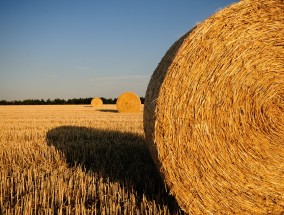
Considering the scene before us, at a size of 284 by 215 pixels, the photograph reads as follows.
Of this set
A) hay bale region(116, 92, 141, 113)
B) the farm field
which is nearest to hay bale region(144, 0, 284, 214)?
the farm field

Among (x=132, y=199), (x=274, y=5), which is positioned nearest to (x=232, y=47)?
(x=274, y=5)

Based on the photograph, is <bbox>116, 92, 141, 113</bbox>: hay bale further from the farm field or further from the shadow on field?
the farm field

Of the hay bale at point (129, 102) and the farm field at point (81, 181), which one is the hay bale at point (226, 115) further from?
the hay bale at point (129, 102)

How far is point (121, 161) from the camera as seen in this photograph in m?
4.84

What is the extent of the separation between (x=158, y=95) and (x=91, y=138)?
4162 millimetres

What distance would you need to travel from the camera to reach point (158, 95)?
3.10 meters

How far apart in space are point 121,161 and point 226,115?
2295mm

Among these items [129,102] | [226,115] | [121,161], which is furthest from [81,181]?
[129,102]

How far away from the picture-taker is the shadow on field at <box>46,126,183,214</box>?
3646 millimetres

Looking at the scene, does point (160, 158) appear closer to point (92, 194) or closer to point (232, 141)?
point (232, 141)

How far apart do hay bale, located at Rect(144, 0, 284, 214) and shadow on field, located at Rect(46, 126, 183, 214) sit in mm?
535

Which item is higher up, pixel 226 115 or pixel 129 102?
pixel 129 102

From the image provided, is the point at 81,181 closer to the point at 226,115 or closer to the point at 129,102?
the point at 226,115

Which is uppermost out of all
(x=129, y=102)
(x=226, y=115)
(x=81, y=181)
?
(x=129, y=102)
